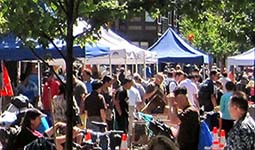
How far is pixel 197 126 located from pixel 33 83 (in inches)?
309

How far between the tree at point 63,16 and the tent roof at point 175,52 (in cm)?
1911

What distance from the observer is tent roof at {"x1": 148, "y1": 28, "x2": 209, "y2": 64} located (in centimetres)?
2541

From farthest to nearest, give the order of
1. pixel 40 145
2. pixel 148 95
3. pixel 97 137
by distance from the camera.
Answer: pixel 148 95 < pixel 97 137 < pixel 40 145

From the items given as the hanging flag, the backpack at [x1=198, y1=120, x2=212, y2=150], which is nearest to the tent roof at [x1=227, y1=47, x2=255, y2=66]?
the hanging flag

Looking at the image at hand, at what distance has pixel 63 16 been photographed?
6.21m

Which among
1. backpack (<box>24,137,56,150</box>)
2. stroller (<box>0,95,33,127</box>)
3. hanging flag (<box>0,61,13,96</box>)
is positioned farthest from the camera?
hanging flag (<box>0,61,13,96</box>)

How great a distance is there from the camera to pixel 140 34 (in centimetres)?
5728

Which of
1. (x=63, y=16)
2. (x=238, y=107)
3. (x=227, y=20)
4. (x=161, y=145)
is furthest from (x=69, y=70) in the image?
(x=227, y=20)

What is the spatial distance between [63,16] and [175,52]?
20097mm

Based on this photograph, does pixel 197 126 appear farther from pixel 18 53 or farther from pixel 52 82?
pixel 52 82

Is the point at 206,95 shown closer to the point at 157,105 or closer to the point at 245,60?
the point at 157,105

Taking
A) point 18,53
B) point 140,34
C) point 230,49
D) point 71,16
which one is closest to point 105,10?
point 71,16

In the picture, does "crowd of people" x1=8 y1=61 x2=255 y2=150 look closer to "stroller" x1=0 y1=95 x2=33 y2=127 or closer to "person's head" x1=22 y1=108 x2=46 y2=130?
"person's head" x1=22 y1=108 x2=46 y2=130

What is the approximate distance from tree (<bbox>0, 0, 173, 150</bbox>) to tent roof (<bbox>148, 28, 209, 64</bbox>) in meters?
19.1
